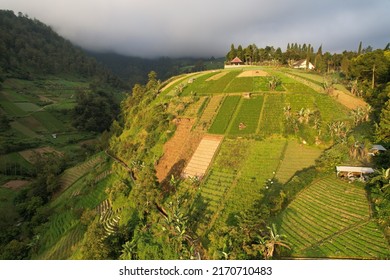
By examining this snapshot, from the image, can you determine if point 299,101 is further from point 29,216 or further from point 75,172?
point 29,216

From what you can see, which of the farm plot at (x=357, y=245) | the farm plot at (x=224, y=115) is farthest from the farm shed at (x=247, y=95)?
the farm plot at (x=357, y=245)

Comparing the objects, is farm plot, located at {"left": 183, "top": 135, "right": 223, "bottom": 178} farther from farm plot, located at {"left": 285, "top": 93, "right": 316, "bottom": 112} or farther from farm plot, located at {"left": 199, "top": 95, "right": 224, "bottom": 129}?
farm plot, located at {"left": 285, "top": 93, "right": 316, "bottom": 112}

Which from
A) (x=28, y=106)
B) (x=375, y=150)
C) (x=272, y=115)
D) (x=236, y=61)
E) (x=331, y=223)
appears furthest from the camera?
(x=28, y=106)

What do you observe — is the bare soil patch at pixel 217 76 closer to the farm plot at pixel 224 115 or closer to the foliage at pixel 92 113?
the farm plot at pixel 224 115

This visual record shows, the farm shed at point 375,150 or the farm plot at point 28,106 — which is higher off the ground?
the farm shed at point 375,150

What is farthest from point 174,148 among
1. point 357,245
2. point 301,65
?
point 301,65

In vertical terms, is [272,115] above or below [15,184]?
above
